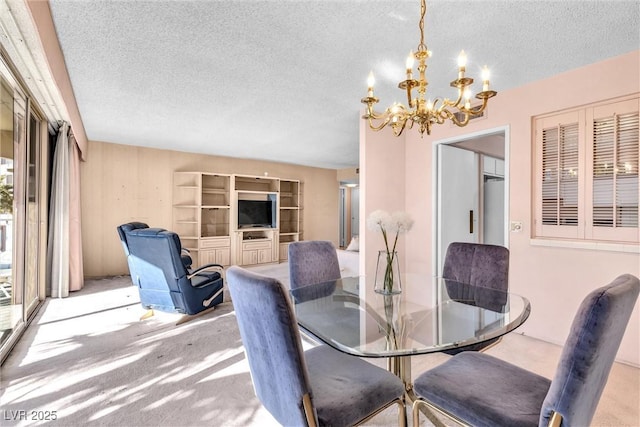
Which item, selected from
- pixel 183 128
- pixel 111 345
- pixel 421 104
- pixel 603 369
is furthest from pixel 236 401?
pixel 183 128

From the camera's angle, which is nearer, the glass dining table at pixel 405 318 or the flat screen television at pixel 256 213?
the glass dining table at pixel 405 318

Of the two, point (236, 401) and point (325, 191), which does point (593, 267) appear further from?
point (325, 191)

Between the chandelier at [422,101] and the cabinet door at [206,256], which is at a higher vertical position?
the chandelier at [422,101]

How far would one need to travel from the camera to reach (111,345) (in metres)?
2.71

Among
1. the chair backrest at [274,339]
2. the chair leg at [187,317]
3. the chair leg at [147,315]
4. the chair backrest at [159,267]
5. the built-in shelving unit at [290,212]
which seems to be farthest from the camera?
the built-in shelving unit at [290,212]

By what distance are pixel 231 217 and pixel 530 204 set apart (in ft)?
17.5

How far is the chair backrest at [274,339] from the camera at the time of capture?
3.31ft

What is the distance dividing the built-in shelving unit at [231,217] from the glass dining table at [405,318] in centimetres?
451

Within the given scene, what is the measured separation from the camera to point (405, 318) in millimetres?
1678

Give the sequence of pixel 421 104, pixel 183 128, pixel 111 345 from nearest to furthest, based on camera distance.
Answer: pixel 421 104 → pixel 111 345 → pixel 183 128

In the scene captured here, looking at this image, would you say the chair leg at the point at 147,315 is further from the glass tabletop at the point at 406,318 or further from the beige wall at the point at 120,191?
the beige wall at the point at 120,191

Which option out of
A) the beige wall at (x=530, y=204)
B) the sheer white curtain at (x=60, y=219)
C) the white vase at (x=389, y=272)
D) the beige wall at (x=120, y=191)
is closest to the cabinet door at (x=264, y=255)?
the beige wall at (x=120, y=191)

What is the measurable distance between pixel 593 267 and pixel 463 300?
1.45 m

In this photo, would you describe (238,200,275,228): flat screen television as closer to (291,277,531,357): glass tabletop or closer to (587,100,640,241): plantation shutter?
(291,277,531,357): glass tabletop
